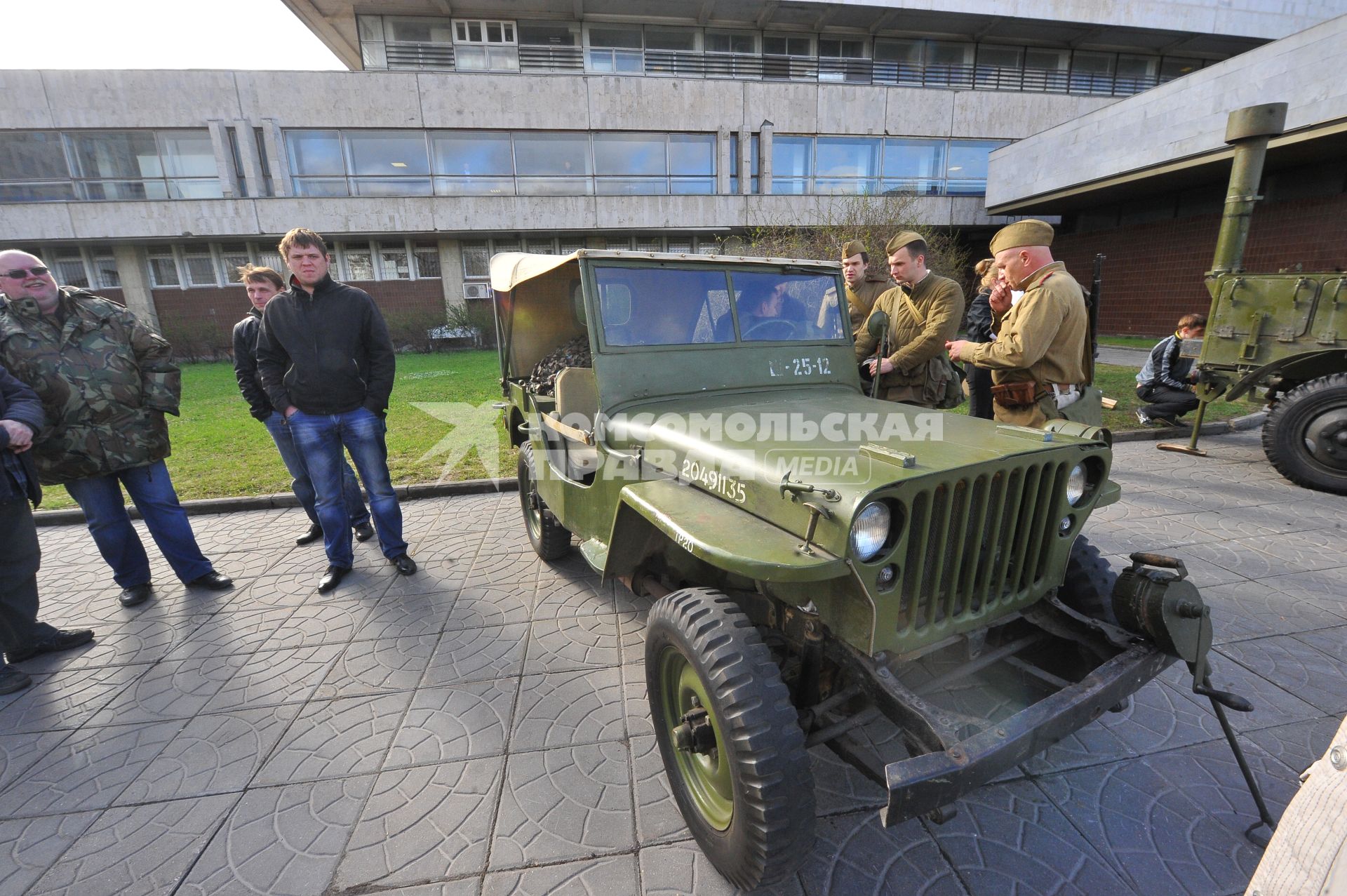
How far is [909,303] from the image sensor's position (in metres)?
4.10

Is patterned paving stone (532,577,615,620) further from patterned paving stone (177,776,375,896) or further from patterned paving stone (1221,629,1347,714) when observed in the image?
patterned paving stone (1221,629,1347,714)

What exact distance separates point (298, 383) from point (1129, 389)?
35.7 ft

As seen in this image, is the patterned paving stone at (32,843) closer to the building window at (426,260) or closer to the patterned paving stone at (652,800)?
the patterned paving stone at (652,800)

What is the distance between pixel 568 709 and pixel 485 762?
0.41 metres

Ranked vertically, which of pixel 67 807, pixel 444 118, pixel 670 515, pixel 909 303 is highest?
pixel 444 118

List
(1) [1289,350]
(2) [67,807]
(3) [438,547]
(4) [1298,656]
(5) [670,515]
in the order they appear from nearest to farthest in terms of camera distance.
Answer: (5) [670,515] → (2) [67,807] → (4) [1298,656] → (3) [438,547] → (1) [1289,350]

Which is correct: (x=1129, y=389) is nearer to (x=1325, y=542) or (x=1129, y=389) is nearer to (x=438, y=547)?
(x=1325, y=542)

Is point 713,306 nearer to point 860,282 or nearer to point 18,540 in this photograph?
point 860,282

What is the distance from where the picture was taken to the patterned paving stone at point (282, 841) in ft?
6.14

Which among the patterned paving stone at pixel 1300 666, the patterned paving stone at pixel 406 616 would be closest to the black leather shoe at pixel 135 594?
the patterned paving stone at pixel 406 616

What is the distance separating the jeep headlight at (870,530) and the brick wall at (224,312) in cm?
1992

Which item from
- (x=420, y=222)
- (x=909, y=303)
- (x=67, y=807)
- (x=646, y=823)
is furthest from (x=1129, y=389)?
(x=420, y=222)

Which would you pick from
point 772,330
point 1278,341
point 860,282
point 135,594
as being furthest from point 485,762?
point 1278,341

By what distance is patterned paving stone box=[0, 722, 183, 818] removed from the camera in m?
2.23
